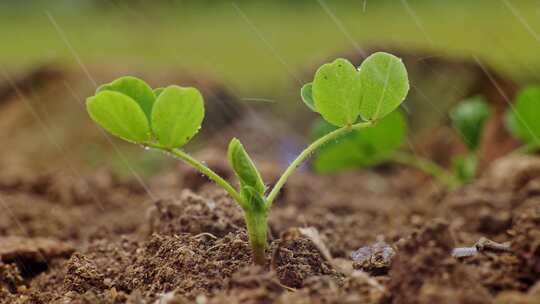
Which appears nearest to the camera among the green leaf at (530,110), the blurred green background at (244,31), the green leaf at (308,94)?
the green leaf at (308,94)

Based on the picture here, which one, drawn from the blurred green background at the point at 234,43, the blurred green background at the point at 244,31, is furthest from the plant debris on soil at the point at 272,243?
the blurred green background at the point at 244,31

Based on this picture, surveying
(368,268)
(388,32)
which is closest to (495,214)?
(368,268)

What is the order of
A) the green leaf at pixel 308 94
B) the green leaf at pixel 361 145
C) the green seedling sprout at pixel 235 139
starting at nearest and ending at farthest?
the green seedling sprout at pixel 235 139, the green leaf at pixel 308 94, the green leaf at pixel 361 145

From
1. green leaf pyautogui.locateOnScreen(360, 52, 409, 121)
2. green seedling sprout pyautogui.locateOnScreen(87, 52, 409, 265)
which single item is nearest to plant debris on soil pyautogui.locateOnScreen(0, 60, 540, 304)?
green seedling sprout pyautogui.locateOnScreen(87, 52, 409, 265)

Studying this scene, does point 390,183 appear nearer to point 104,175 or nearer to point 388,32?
point 104,175

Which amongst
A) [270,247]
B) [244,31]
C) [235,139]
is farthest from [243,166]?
[244,31]

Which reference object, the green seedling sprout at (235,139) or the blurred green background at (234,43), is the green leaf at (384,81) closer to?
the green seedling sprout at (235,139)

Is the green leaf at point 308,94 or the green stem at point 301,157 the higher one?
the green leaf at point 308,94
